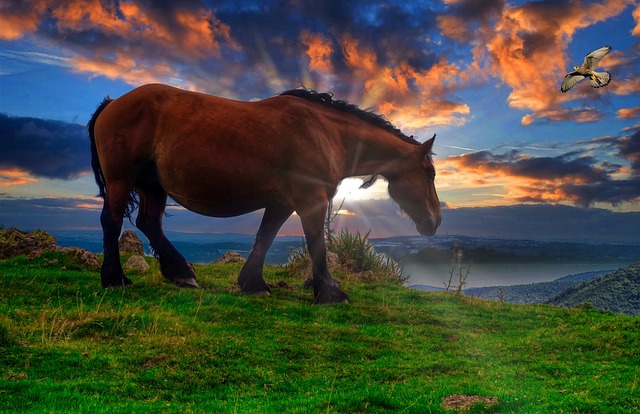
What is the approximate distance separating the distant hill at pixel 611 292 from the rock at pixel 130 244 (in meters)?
16.7

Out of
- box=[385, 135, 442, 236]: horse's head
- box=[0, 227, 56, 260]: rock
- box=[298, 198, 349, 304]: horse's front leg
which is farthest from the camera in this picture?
box=[0, 227, 56, 260]: rock

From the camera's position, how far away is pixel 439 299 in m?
13.0

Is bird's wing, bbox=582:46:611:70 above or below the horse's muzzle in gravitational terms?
above

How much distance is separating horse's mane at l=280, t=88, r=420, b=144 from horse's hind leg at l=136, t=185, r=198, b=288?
3.69m

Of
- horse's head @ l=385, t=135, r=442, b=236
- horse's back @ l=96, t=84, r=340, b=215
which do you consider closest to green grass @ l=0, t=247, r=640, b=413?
horse's head @ l=385, t=135, r=442, b=236

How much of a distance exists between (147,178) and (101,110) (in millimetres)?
1976

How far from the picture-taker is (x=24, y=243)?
1503 centimetres

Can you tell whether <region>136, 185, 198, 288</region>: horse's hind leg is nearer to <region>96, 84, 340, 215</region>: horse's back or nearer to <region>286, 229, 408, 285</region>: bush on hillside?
<region>96, 84, 340, 215</region>: horse's back

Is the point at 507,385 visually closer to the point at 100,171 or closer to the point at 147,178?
the point at 147,178

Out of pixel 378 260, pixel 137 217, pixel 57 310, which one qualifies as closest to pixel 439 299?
pixel 378 260

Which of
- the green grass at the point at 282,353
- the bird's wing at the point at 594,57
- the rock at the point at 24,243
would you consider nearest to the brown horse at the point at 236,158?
the green grass at the point at 282,353

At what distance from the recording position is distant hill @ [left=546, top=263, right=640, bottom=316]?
2383 centimetres

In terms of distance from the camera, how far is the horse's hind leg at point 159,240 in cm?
1148

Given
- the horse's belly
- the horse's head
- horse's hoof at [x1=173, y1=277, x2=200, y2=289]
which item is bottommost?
horse's hoof at [x1=173, y1=277, x2=200, y2=289]
